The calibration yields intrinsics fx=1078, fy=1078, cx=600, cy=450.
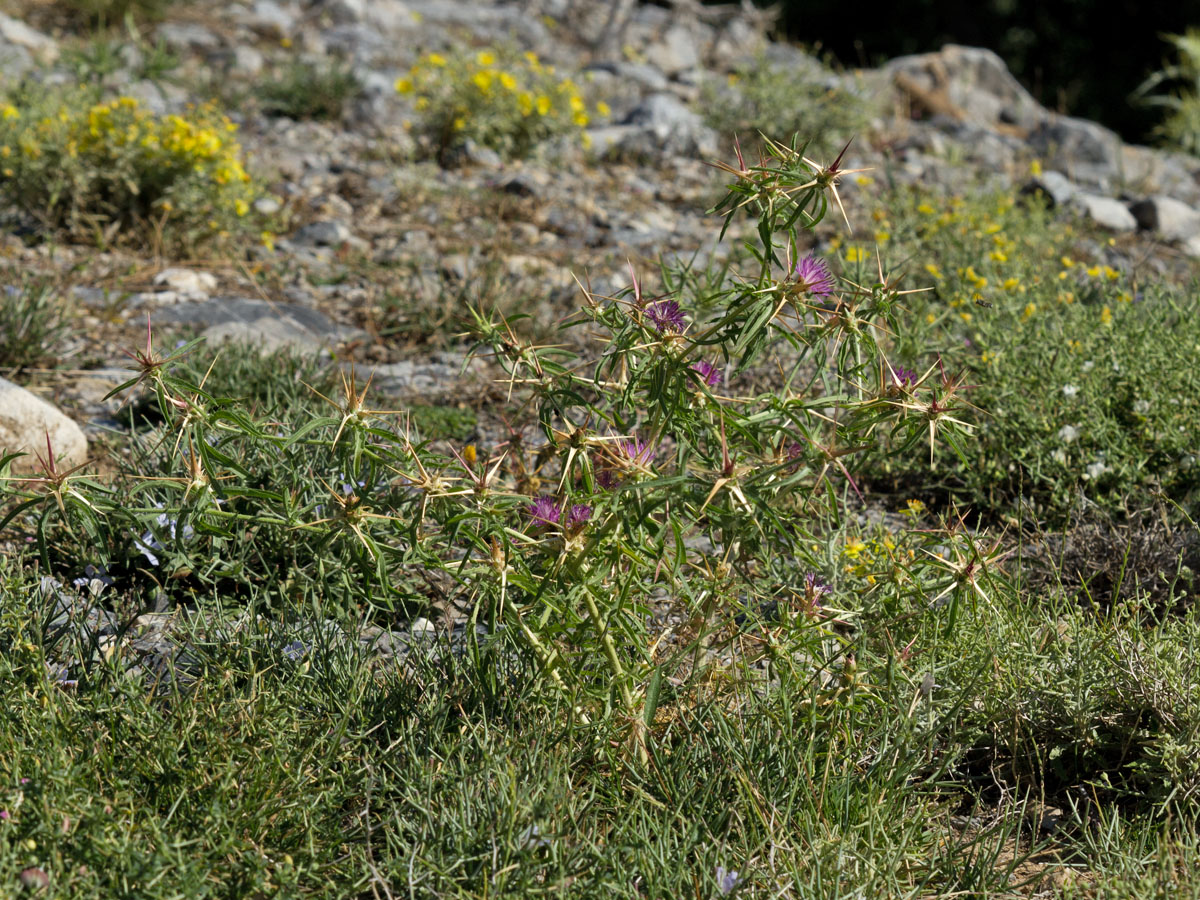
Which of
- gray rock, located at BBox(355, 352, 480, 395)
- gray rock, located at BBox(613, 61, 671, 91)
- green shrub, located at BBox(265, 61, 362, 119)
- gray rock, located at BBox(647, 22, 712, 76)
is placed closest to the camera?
gray rock, located at BBox(355, 352, 480, 395)

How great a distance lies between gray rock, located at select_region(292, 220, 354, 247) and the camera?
4.82 metres

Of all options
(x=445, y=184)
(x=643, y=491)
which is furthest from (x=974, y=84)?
(x=643, y=491)

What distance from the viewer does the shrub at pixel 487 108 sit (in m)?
5.91

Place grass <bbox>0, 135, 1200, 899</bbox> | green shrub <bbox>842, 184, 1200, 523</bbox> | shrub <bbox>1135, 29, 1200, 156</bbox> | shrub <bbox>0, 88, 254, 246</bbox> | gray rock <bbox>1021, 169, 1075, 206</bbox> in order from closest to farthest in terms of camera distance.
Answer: grass <bbox>0, 135, 1200, 899</bbox>, green shrub <bbox>842, 184, 1200, 523</bbox>, shrub <bbox>0, 88, 254, 246</bbox>, gray rock <bbox>1021, 169, 1075, 206</bbox>, shrub <bbox>1135, 29, 1200, 156</bbox>

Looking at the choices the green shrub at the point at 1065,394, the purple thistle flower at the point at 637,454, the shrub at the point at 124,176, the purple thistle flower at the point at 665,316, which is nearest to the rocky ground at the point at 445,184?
the shrub at the point at 124,176

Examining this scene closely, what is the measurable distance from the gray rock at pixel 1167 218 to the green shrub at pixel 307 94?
15.3ft

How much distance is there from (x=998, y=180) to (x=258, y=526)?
200 inches

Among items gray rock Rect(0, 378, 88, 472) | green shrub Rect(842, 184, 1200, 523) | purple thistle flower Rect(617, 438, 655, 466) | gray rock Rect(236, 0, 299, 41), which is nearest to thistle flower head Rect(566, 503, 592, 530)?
purple thistle flower Rect(617, 438, 655, 466)

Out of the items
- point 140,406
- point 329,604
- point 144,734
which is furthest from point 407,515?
point 140,406

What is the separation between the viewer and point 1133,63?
15.0 metres

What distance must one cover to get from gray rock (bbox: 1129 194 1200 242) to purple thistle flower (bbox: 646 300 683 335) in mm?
4981

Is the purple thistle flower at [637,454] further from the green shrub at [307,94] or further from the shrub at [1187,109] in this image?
the shrub at [1187,109]

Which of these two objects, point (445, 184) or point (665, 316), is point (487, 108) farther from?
point (665, 316)

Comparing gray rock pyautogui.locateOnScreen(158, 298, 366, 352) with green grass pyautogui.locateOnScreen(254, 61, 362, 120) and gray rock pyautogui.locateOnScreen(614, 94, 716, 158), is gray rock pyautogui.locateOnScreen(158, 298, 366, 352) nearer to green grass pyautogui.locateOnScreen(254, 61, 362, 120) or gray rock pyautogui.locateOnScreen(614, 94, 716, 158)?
green grass pyautogui.locateOnScreen(254, 61, 362, 120)
